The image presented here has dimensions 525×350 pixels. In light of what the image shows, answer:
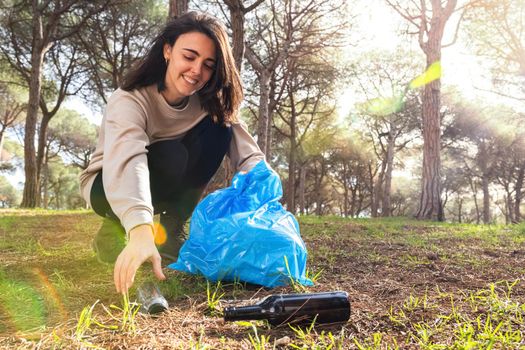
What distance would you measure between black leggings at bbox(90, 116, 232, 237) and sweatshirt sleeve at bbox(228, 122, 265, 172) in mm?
48

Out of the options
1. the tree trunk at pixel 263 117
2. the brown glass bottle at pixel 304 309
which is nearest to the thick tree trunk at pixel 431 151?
the tree trunk at pixel 263 117

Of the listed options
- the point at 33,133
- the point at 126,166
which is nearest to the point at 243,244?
the point at 126,166

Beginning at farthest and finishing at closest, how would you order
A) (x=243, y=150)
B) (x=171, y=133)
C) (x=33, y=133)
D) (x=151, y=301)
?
(x=33, y=133), (x=243, y=150), (x=171, y=133), (x=151, y=301)

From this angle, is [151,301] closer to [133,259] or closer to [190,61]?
[133,259]

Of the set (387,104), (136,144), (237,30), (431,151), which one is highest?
(387,104)

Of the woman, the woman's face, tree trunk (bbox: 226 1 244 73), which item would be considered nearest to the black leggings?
the woman

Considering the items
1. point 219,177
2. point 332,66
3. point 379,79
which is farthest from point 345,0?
point 379,79

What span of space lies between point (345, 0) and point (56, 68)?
32.5 feet

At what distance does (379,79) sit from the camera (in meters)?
16.2

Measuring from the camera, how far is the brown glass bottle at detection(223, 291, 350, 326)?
1.34m

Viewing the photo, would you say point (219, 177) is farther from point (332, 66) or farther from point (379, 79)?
point (379, 79)

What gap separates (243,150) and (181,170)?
407 millimetres

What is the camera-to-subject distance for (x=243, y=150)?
2.42m

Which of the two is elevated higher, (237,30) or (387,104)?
(387,104)
